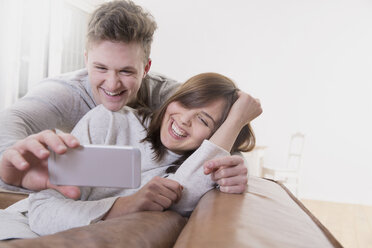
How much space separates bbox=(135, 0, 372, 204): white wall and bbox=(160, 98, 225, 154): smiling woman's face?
4.47 meters

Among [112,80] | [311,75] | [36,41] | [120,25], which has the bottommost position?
[311,75]

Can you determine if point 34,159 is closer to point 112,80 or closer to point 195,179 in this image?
point 195,179

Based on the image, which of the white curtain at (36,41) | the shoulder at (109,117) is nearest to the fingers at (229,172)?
the shoulder at (109,117)

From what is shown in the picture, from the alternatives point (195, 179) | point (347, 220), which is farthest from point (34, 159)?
point (347, 220)

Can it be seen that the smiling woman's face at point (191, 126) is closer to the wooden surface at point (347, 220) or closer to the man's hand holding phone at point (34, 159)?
the man's hand holding phone at point (34, 159)

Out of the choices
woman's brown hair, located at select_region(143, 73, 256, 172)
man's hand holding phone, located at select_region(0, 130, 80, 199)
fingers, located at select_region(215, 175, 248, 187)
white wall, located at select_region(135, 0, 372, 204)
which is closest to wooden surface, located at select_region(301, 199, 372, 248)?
white wall, located at select_region(135, 0, 372, 204)

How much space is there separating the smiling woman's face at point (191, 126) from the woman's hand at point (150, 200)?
1.05 feet

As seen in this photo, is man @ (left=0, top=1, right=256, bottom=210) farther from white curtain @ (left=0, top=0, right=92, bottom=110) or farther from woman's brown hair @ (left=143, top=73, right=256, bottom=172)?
white curtain @ (left=0, top=0, right=92, bottom=110)

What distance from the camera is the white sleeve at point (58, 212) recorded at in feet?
2.56

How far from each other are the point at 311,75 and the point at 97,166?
526 cm

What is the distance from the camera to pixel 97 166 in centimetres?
62

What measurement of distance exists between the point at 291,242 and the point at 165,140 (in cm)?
75

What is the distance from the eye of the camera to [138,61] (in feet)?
4.76

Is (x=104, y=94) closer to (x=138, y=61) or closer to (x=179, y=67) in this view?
(x=138, y=61)
